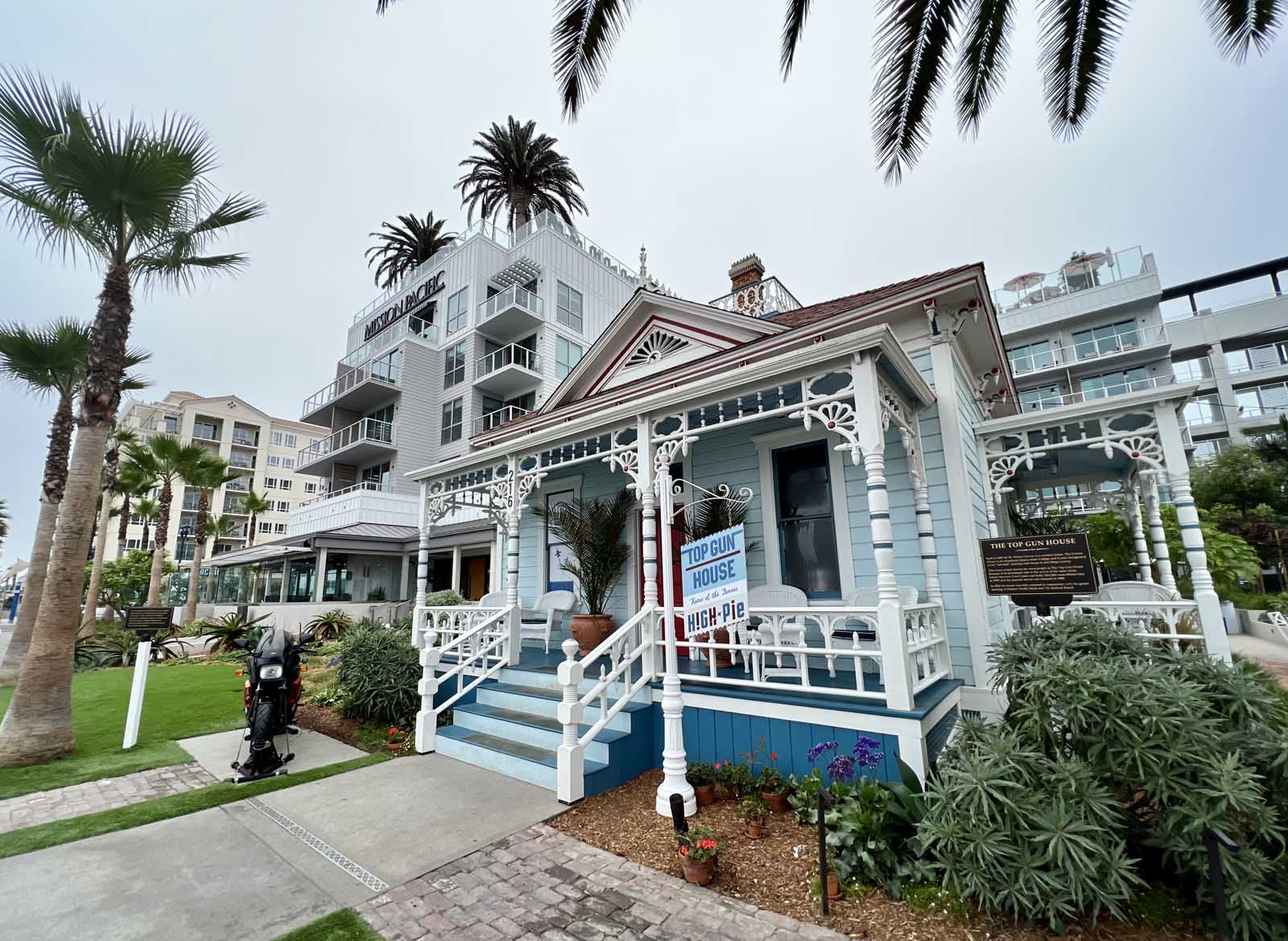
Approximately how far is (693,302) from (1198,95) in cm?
556

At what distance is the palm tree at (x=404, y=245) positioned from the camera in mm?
30953

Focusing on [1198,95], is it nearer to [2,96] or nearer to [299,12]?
[299,12]

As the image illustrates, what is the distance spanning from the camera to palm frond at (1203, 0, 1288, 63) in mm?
2938

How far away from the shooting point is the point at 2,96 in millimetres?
5855

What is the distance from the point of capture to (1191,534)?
17.2 feet

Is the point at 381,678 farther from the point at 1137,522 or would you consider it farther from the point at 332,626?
the point at 332,626

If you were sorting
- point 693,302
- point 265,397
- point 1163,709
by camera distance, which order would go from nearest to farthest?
point 1163,709
point 693,302
point 265,397

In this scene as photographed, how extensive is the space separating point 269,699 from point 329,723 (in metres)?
2.12

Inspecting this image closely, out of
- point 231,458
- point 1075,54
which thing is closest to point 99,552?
point 1075,54

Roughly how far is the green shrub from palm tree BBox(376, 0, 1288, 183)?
6841 millimetres

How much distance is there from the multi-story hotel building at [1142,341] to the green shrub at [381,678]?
109 ft

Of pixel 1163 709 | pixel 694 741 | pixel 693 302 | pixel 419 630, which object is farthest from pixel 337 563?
pixel 1163 709

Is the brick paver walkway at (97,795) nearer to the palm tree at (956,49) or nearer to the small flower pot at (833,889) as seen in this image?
the small flower pot at (833,889)

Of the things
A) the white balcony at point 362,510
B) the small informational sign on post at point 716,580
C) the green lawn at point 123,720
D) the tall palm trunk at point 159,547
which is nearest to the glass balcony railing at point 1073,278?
the white balcony at point 362,510
